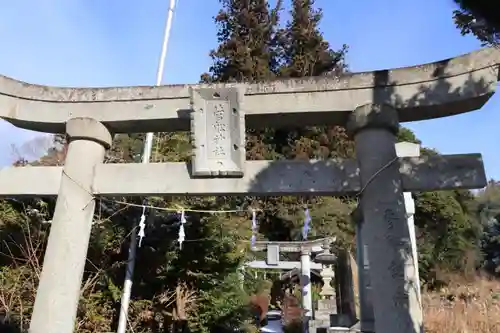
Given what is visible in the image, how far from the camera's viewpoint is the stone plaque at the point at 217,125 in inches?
209

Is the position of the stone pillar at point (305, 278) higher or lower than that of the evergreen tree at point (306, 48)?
lower

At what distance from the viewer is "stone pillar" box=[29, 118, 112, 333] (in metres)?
4.85

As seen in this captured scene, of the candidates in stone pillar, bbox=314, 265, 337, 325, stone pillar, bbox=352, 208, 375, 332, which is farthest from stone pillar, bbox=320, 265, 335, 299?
stone pillar, bbox=352, 208, 375, 332

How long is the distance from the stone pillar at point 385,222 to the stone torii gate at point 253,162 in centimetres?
1

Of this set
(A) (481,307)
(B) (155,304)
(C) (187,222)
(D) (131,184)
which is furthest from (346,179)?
(A) (481,307)

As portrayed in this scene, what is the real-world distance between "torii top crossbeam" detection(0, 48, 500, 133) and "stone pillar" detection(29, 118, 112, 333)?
1.04 ft

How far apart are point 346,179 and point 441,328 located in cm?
710

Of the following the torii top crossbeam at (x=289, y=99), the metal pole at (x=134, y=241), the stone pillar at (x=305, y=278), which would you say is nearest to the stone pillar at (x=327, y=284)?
the stone pillar at (x=305, y=278)

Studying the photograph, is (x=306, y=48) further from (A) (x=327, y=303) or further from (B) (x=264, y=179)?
(B) (x=264, y=179)

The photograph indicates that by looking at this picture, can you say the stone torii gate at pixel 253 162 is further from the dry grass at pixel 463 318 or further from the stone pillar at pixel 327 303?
→ the stone pillar at pixel 327 303

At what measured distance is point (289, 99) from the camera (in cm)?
543

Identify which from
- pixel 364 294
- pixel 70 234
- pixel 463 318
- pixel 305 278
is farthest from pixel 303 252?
pixel 70 234

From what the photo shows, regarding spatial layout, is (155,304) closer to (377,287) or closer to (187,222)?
(187,222)

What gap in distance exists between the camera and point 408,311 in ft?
14.9
